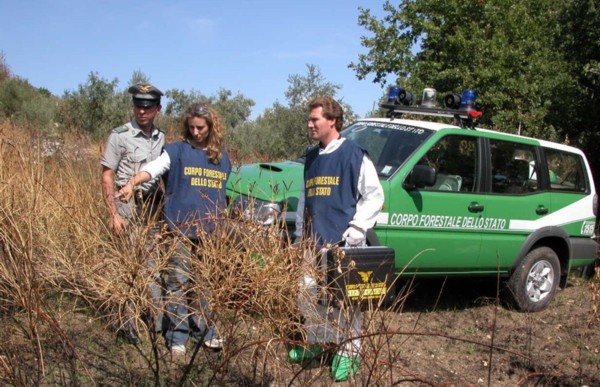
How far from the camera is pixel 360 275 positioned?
306 cm

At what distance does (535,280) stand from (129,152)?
4.48m

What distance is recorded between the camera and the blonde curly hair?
4047 millimetres

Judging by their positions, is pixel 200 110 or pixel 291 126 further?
pixel 291 126

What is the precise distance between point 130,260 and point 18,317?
2.71ft

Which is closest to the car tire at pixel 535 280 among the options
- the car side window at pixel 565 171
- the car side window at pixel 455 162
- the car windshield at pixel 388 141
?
the car side window at pixel 565 171

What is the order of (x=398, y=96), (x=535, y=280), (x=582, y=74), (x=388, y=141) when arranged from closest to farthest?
1. (x=388, y=141)
2. (x=398, y=96)
3. (x=535, y=280)
4. (x=582, y=74)

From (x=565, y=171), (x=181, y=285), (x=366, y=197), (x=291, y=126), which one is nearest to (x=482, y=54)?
(x=291, y=126)

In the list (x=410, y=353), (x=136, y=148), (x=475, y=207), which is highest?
(x=136, y=148)

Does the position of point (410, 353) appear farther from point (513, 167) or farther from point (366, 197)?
point (513, 167)

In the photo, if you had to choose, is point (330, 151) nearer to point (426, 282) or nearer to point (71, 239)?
point (71, 239)

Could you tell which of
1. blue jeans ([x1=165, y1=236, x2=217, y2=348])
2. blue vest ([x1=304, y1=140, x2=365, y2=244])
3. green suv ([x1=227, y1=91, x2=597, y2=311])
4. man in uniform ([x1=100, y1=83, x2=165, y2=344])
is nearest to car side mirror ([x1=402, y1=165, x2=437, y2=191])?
green suv ([x1=227, y1=91, x2=597, y2=311])

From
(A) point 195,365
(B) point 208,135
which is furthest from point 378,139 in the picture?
(A) point 195,365

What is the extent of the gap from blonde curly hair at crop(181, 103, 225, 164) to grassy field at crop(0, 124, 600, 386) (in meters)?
0.84

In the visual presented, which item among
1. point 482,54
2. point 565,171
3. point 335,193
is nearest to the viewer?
point 335,193
